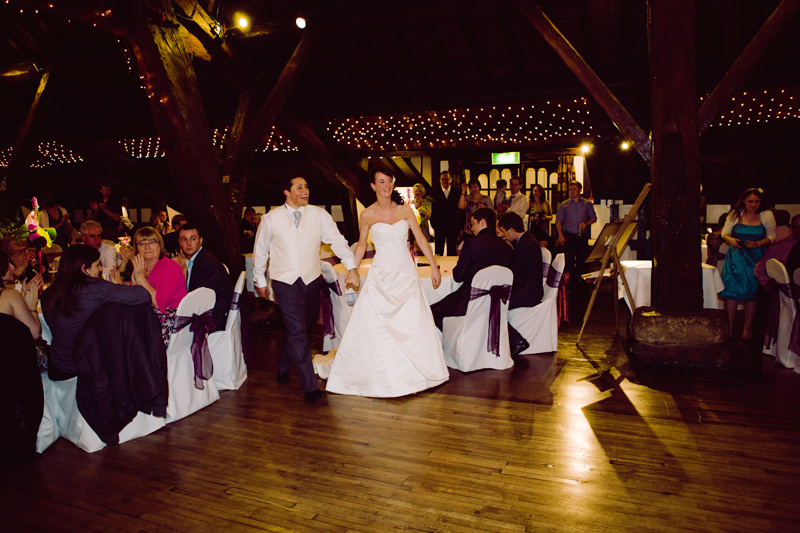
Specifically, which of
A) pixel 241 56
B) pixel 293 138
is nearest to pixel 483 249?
pixel 241 56

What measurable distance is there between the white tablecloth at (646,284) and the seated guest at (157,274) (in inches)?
146

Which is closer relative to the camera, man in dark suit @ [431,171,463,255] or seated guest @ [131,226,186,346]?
seated guest @ [131,226,186,346]

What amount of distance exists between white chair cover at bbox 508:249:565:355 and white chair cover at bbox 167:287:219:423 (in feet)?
8.31

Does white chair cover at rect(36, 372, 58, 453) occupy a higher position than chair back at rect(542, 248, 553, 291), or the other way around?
chair back at rect(542, 248, 553, 291)

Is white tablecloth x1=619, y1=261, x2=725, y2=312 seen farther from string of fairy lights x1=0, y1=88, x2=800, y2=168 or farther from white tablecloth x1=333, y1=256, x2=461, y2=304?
string of fairy lights x1=0, y1=88, x2=800, y2=168

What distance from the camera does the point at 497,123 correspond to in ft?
29.2

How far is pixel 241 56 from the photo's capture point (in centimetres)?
710

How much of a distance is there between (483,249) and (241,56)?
16.3ft

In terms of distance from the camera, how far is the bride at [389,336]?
3.52m

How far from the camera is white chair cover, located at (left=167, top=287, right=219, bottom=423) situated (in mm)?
3189

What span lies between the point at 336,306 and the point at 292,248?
3.75 feet

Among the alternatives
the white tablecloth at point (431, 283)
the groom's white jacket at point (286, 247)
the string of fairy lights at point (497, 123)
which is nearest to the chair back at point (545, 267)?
the white tablecloth at point (431, 283)

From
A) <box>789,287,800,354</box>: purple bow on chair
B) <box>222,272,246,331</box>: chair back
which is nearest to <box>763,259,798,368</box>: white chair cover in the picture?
<box>789,287,800,354</box>: purple bow on chair

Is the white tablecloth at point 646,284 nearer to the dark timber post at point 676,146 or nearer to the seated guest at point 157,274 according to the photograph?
the dark timber post at point 676,146
